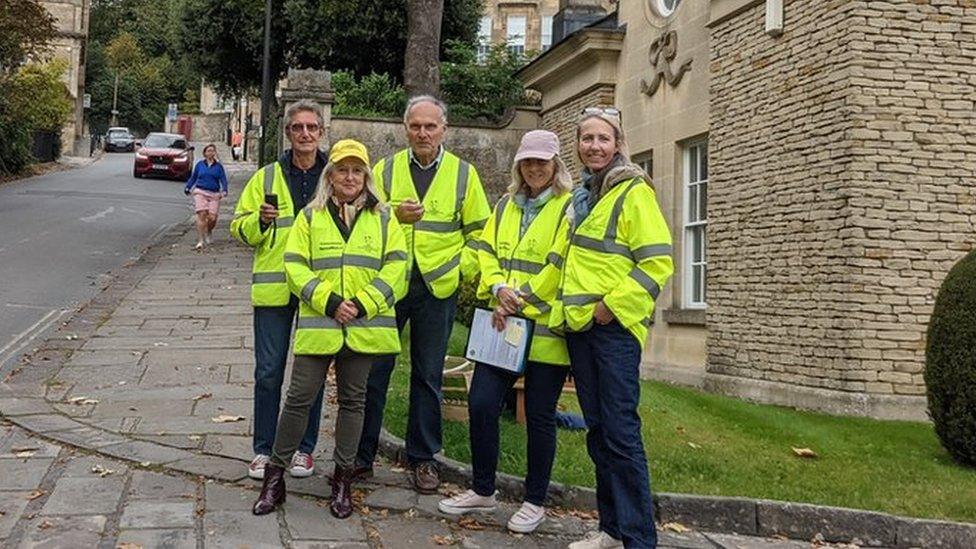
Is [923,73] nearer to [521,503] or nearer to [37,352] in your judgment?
[521,503]

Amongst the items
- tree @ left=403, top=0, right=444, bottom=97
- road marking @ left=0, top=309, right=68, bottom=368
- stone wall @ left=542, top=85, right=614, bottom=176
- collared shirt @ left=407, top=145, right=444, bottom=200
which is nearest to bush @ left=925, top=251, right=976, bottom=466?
collared shirt @ left=407, top=145, right=444, bottom=200

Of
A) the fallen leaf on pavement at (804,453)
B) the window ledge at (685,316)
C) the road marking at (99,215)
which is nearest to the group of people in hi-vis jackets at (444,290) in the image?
the fallen leaf on pavement at (804,453)

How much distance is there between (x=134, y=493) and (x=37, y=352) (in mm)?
4525

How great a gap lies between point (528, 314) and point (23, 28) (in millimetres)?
25427

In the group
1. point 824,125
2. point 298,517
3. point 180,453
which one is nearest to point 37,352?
point 180,453

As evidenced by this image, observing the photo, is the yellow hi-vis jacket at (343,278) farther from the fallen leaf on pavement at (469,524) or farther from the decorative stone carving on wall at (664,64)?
the decorative stone carving on wall at (664,64)

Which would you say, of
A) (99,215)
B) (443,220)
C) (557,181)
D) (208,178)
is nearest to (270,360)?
(443,220)

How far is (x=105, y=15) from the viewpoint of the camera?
82375mm

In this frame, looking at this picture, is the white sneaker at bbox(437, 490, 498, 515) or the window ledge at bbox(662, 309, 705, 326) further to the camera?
the window ledge at bbox(662, 309, 705, 326)

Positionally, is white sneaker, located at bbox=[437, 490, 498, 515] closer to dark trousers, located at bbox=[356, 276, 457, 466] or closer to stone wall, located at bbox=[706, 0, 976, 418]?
dark trousers, located at bbox=[356, 276, 457, 466]

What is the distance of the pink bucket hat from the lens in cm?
506

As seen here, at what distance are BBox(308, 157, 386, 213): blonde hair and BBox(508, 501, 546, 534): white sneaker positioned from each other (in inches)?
70.3

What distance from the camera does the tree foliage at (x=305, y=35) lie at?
2502 centimetres

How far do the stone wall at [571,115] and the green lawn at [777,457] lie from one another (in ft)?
23.6
